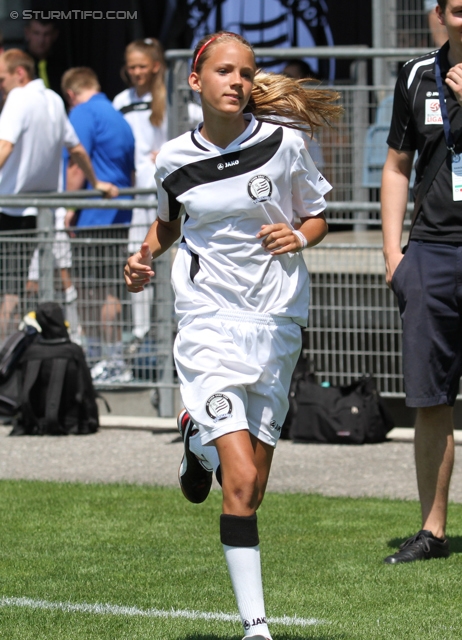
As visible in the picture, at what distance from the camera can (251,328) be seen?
14.2 feet

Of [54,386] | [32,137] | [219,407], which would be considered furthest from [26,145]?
[219,407]

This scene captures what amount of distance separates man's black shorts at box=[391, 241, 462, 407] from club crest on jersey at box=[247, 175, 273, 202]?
4.20ft

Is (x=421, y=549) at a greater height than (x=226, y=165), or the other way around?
(x=226, y=165)

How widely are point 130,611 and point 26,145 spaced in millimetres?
6256

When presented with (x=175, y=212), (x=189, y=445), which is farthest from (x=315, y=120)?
(x=189, y=445)

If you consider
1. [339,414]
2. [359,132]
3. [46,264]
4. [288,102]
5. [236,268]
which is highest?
[359,132]

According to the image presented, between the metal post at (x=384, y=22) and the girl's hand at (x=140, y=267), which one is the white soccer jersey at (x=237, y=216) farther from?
the metal post at (x=384, y=22)

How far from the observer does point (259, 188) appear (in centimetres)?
441

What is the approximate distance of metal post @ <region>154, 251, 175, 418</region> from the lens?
31.1 feet

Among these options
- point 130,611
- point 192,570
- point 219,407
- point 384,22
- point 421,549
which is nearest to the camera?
point 219,407

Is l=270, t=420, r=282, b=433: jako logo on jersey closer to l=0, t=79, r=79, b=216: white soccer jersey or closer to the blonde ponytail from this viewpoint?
the blonde ponytail

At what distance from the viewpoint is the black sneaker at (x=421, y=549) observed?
5.49m

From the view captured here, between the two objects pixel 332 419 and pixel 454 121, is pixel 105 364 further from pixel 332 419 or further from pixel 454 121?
pixel 454 121

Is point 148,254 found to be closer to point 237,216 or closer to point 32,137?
point 237,216
